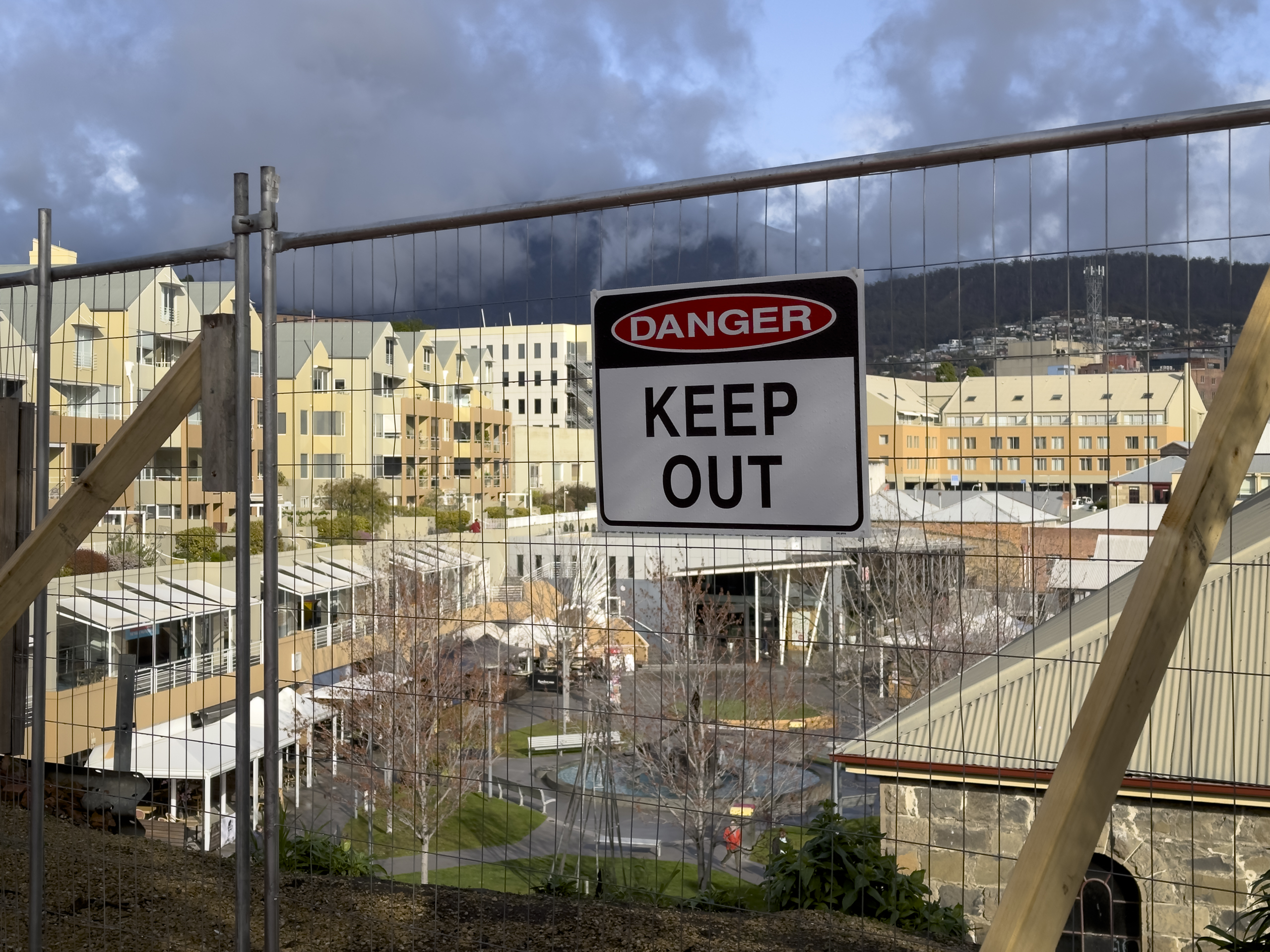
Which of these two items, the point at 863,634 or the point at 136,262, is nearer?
the point at 863,634

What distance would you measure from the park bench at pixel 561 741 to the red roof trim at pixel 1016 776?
3.64 ft

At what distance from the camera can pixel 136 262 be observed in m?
3.89

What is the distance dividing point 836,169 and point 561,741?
3.35 metres

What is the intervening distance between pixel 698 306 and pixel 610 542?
715 mm

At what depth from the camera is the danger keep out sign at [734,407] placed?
9.21 feet

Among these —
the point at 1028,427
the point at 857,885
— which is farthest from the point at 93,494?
the point at 857,885

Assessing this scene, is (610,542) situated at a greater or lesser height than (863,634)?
greater

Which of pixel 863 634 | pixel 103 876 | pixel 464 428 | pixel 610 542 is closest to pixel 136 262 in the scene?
pixel 464 428

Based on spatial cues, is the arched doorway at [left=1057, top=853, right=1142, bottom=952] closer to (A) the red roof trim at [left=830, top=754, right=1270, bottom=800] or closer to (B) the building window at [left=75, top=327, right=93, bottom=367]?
(A) the red roof trim at [left=830, top=754, right=1270, bottom=800]

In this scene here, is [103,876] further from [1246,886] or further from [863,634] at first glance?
[1246,886]

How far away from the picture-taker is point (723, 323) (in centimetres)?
295

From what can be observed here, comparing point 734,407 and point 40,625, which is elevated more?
point 734,407

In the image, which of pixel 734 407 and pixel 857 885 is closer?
pixel 734 407

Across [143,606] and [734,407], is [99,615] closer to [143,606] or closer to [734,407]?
[143,606]
